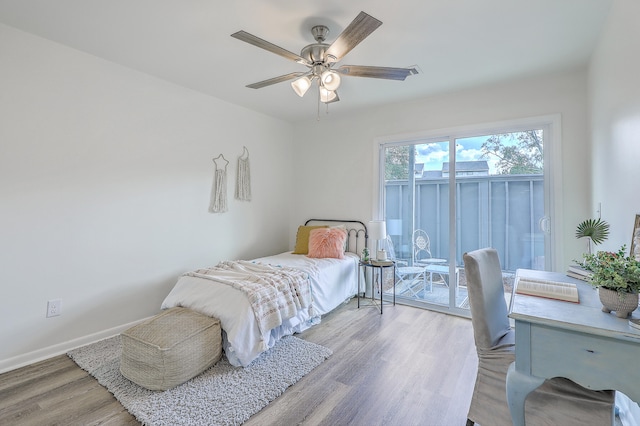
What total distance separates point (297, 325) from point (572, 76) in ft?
11.8

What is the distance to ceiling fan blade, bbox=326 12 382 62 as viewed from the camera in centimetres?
161

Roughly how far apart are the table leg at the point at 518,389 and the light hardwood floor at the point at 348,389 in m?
0.63

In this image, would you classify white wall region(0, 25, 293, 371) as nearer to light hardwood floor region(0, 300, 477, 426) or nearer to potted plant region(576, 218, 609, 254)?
light hardwood floor region(0, 300, 477, 426)

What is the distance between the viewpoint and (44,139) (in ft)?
7.85

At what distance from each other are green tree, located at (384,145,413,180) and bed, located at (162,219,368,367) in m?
1.09

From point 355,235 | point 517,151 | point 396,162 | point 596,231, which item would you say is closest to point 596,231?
point 596,231

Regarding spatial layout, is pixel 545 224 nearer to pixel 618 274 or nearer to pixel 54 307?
pixel 618 274

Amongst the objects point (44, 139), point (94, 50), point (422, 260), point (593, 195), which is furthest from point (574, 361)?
point (94, 50)

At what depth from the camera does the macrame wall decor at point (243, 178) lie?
395 centimetres

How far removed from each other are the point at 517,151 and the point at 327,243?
235cm

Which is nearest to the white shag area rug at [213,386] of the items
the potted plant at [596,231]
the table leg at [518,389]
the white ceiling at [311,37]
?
the table leg at [518,389]

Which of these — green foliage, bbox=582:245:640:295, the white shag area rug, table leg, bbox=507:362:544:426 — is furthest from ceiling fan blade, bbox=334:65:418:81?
the white shag area rug

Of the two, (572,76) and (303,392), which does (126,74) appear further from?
(572,76)

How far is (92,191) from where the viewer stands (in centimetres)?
266
